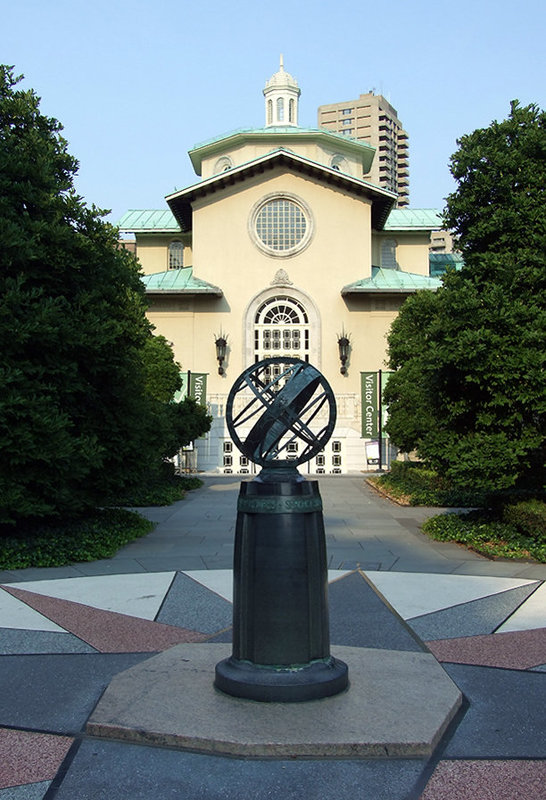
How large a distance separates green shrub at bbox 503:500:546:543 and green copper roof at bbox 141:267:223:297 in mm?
21034

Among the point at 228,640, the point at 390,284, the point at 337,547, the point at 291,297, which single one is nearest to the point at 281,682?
the point at 228,640

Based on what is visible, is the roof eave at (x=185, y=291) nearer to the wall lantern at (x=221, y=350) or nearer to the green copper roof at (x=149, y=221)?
the wall lantern at (x=221, y=350)

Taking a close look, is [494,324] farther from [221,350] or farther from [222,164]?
[222,164]

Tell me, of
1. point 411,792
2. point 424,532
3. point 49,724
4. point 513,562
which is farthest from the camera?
point 424,532

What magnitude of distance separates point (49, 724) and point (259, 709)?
1.30 m

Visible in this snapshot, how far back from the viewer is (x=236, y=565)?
5.35 meters

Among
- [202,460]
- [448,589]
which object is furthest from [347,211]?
[448,589]

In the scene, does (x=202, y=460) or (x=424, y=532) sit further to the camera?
(x=202, y=460)

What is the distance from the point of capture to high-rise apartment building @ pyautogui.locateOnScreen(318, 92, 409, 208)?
16000 cm

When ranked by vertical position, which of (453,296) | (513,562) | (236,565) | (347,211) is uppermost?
(347,211)

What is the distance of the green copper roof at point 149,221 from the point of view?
1438 inches

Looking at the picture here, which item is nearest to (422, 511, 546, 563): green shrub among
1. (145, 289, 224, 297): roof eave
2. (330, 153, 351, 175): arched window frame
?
(145, 289, 224, 297): roof eave

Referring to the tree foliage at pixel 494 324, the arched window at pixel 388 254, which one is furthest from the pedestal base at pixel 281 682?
the arched window at pixel 388 254

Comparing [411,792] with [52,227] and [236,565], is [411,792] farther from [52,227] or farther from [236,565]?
[52,227]
